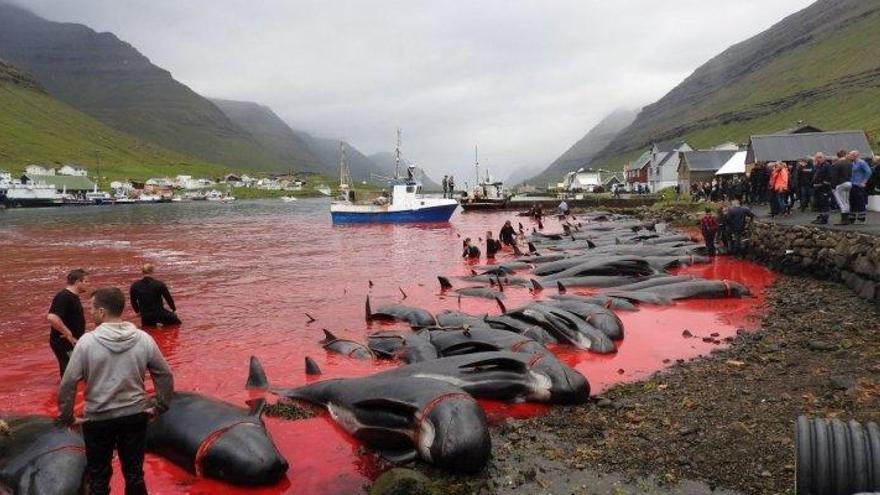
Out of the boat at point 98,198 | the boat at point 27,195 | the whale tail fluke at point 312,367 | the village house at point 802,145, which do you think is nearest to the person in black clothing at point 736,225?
the whale tail fluke at point 312,367

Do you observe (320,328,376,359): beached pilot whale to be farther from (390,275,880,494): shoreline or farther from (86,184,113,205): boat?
(86,184,113,205): boat

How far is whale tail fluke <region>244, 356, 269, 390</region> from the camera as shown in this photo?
11.7 m

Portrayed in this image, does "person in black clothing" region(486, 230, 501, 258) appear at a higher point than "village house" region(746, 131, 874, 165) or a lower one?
lower

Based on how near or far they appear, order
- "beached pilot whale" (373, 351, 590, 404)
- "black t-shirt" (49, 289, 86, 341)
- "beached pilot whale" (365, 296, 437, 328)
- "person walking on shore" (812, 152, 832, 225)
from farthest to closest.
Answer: "person walking on shore" (812, 152, 832, 225), "beached pilot whale" (365, 296, 437, 328), "black t-shirt" (49, 289, 86, 341), "beached pilot whale" (373, 351, 590, 404)

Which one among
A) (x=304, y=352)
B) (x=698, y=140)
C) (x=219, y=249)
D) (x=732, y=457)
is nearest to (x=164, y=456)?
(x=304, y=352)

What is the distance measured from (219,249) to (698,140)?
560 feet

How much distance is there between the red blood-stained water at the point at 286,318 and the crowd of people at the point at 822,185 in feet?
10.9

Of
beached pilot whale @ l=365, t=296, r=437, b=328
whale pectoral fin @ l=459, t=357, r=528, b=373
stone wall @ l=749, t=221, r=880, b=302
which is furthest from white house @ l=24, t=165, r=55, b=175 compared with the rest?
whale pectoral fin @ l=459, t=357, r=528, b=373

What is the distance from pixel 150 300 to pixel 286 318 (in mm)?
3938

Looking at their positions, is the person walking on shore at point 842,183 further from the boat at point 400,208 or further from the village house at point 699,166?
the village house at point 699,166

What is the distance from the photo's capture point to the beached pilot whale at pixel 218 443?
25.1 feet

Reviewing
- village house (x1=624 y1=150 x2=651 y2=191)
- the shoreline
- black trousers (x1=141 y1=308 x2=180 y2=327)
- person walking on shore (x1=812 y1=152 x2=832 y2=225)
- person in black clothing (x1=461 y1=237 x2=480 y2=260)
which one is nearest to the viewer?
the shoreline

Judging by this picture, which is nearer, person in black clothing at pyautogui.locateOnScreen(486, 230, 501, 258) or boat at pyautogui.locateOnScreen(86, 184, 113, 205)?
person in black clothing at pyautogui.locateOnScreen(486, 230, 501, 258)

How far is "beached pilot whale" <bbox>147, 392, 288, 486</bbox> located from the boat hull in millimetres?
52000
